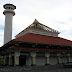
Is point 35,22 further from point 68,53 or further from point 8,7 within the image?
point 68,53

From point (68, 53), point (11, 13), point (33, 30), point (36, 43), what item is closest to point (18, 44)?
point (36, 43)

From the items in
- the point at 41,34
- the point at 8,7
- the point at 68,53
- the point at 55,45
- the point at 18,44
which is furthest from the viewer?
the point at 8,7

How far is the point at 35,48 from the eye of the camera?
67.9 ft

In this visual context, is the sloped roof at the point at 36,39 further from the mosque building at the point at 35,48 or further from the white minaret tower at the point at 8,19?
the white minaret tower at the point at 8,19

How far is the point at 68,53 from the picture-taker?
25.7 meters

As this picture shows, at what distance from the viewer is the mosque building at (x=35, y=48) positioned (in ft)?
63.1

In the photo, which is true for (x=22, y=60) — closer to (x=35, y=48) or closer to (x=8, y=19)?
(x=35, y=48)

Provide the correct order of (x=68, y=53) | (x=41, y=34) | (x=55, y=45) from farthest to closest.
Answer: (x=41, y=34) → (x=68, y=53) → (x=55, y=45)

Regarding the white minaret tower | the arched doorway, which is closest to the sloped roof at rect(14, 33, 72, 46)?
the arched doorway

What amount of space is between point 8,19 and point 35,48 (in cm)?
1608

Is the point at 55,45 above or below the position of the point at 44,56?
above

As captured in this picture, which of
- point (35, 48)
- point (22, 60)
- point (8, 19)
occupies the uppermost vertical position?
point (8, 19)

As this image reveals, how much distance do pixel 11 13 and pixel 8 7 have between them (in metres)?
2.05

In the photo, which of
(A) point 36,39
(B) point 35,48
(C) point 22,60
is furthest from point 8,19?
(B) point 35,48
